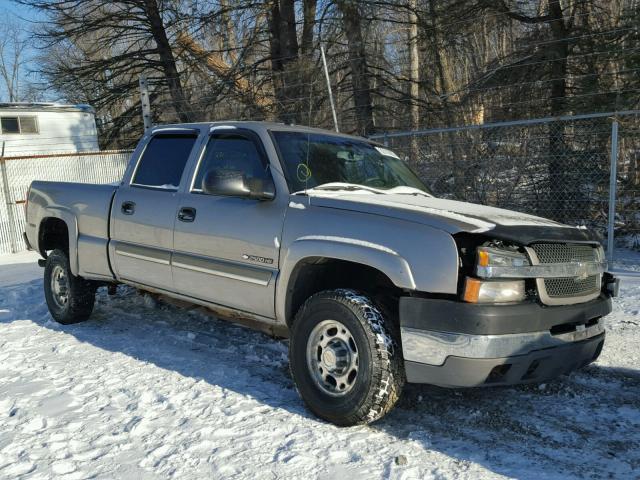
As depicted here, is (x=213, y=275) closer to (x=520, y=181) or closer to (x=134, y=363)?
(x=134, y=363)

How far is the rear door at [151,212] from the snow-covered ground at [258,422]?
0.76 meters

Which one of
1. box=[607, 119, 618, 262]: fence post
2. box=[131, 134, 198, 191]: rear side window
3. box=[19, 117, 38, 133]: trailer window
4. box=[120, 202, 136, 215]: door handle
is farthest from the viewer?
box=[19, 117, 38, 133]: trailer window

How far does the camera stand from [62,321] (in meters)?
6.44

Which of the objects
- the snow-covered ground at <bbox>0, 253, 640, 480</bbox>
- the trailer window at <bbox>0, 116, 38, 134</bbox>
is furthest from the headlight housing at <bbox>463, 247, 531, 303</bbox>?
the trailer window at <bbox>0, 116, 38, 134</bbox>

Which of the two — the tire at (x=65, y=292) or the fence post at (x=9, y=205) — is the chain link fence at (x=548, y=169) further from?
the fence post at (x=9, y=205)

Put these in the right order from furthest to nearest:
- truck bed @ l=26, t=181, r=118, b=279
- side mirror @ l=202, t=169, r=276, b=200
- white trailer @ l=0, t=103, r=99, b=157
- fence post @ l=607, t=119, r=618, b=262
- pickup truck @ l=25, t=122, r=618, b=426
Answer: white trailer @ l=0, t=103, r=99, b=157 < fence post @ l=607, t=119, r=618, b=262 < truck bed @ l=26, t=181, r=118, b=279 < side mirror @ l=202, t=169, r=276, b=200 < pickup truck @ l=25, t=122, r=618, b=426

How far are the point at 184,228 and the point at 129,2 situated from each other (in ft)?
58.8

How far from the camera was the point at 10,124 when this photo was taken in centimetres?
1984

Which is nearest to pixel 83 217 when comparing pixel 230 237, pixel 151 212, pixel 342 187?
pixel 151 212

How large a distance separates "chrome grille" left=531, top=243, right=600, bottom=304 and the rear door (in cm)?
287

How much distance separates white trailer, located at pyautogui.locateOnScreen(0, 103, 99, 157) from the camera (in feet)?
64.8

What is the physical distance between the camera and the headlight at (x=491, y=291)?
3.34 m

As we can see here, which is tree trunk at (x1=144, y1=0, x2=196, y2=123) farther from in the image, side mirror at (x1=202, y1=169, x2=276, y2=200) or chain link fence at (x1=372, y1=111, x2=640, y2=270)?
side mirror at (x1=202, y1=169, x2=276, y2=200)

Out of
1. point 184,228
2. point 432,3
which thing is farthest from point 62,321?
point 432,3
